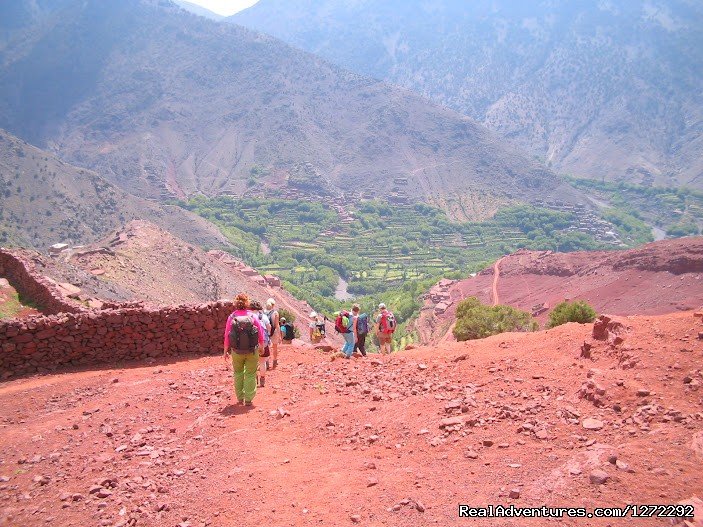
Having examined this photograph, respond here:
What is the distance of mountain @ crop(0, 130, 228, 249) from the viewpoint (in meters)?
65.0

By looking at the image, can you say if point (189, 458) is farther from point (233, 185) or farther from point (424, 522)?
point (233, 185)

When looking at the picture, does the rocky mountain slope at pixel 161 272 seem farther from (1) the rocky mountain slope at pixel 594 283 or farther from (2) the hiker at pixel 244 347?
(1) the rocky mountain slope at pixel 594 283

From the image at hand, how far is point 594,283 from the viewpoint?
45250 mm

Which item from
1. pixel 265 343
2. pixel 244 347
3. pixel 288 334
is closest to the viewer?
pixel 244 347

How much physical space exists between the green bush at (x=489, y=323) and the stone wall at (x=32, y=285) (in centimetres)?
1745

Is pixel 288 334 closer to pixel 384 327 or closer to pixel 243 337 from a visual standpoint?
pixel 384 327

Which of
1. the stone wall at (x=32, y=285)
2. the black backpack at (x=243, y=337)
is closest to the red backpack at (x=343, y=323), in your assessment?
the black backpack at (x=243, y=337)

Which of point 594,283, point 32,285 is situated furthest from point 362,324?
point 594,283

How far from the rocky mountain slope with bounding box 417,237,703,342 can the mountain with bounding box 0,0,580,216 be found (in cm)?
7190

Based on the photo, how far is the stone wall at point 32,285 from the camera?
1503cm

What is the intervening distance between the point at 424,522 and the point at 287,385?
5.11 m

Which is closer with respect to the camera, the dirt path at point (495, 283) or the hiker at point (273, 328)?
the hiker at point (273, 328)

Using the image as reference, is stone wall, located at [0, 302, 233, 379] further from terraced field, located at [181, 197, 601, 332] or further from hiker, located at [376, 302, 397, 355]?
terraced field, located at [181, 197, 601, 332]

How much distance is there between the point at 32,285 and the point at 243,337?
1146 cm
